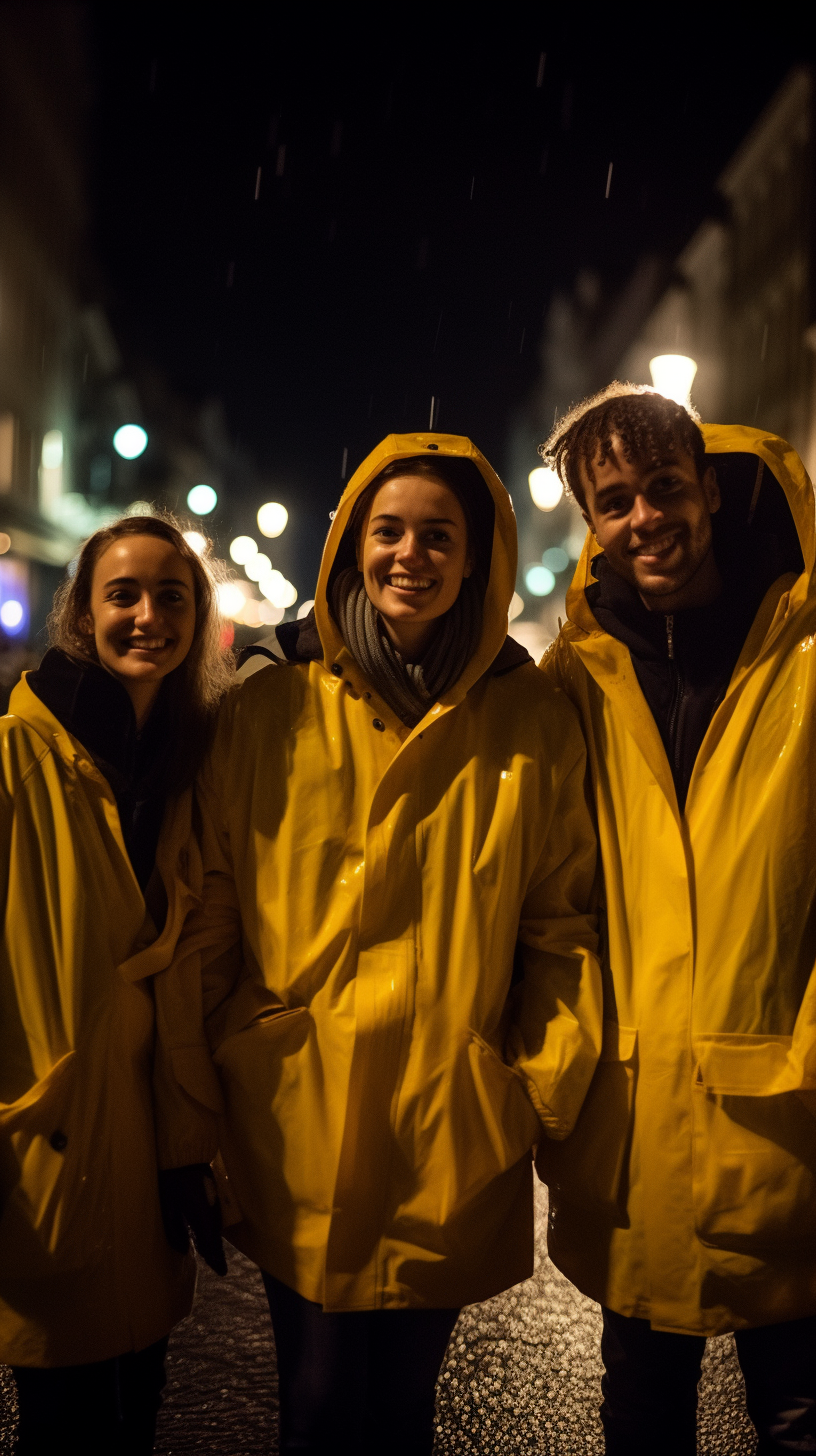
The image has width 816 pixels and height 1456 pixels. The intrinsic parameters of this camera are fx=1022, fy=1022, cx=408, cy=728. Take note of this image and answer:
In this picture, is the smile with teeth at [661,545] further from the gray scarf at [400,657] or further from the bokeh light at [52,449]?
the bokeh light at [52,449]

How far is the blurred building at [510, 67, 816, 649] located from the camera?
24.4 metres

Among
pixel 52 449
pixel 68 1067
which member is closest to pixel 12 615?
pixel 52 449

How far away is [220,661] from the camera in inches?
105

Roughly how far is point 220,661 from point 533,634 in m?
29.2

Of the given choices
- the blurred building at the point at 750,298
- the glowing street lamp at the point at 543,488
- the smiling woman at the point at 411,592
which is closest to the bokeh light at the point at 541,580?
the blurred building at the point at 750,298

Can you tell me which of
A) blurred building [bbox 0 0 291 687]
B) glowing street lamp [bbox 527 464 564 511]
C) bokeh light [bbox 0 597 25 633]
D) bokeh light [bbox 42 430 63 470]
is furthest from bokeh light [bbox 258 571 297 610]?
bokeh light [bbox 42 430 63 470]

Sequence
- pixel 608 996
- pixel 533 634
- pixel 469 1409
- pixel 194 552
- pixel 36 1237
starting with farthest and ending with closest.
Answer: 1. pixel 533 634
2. pixel 469 1409
3. pixel 194 552
4. pixel 608 996
5. pixel 36 1237

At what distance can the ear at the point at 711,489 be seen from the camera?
2.63 meters

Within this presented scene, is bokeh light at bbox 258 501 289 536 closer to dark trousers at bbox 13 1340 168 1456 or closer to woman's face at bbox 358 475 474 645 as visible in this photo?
woman's face at bbox 358 475 474 645

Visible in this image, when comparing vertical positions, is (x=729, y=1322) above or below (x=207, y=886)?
below

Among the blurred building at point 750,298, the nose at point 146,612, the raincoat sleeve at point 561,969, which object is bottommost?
the raincoat sleeve at point 561,969

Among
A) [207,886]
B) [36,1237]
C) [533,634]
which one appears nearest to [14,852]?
[207,886]

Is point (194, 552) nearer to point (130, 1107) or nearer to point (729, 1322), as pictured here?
point (130, 1107)

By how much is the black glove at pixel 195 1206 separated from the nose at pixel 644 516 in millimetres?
1826
